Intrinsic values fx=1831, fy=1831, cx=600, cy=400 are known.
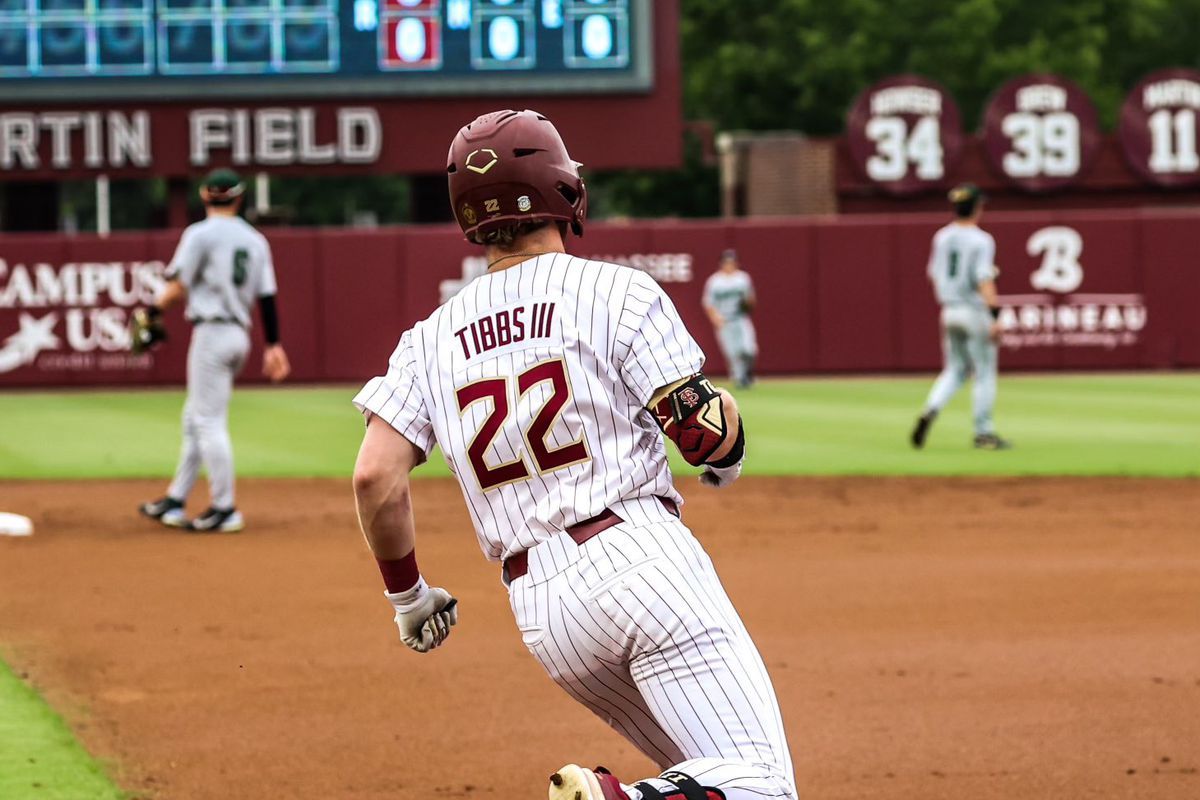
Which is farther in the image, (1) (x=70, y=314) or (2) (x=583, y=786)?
(1) (x=70, y=314)

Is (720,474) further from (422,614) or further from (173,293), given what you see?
(173,293)

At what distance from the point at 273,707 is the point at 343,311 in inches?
770

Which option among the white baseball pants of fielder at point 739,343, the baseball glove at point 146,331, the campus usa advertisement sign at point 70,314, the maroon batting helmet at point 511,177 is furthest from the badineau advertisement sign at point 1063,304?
the maroon batting helmet at point 511,177

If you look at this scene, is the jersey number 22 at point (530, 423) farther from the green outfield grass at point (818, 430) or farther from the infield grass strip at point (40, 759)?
the green outfield grass at point (818, 430)

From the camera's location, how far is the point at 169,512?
432 inches

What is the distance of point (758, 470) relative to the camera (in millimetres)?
14172

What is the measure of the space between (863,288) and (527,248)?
23062mm

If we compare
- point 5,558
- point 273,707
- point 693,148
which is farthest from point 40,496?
point 693,148

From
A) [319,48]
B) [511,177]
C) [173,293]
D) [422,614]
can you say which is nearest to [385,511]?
[422,614]

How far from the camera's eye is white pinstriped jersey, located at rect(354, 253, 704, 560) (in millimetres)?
3416

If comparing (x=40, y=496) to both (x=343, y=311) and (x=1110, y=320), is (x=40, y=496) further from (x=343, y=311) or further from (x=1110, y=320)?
(x=1110, y=320)

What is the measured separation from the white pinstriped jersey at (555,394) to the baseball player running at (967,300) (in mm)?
10907

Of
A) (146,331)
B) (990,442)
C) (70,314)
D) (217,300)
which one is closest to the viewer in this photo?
(217,300)

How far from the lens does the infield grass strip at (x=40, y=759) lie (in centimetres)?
523
